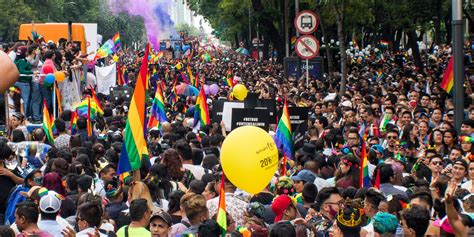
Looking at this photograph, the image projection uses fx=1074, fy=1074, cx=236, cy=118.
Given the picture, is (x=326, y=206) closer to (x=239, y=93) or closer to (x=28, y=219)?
(x=28, y=219)

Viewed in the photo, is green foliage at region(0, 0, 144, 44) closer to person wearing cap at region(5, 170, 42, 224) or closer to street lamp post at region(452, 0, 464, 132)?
street lamp post at region(452, 0, 464, 132)

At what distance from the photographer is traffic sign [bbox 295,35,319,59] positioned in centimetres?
2406

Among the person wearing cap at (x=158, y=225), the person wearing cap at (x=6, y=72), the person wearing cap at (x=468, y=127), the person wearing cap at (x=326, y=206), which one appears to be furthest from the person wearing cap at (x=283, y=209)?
the person wearing cap at (x=468, y=127)

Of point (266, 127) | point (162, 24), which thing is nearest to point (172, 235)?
point (266, 127)

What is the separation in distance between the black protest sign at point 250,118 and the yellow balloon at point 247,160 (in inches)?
249

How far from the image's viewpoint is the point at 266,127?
15.7 m

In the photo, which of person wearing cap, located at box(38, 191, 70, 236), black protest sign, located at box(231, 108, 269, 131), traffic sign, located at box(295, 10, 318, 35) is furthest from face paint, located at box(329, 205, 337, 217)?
traffic sign, located at box(295, 10, 318, 35)

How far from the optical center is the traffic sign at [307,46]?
2406cm

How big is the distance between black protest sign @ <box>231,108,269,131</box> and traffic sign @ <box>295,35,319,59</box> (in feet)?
28.1

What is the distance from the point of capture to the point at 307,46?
2406cm

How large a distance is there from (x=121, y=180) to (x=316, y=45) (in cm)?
1404

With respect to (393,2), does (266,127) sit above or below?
below

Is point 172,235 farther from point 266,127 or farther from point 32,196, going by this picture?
point 266,127

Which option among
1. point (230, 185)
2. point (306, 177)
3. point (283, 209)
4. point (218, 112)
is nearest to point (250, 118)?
point (218, 112)
